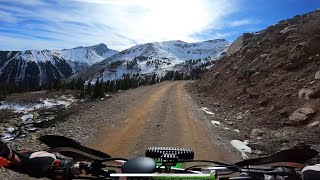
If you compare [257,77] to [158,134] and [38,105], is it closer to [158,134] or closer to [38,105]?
[158,134]

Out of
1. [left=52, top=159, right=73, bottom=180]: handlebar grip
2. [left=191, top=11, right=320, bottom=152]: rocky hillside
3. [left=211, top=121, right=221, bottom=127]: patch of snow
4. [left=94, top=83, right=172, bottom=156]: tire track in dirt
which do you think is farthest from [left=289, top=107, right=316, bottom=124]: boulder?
[left=52, top=159, right=73, bottom=180]: handlebar grip

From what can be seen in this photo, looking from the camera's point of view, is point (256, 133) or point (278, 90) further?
point (278, 90)

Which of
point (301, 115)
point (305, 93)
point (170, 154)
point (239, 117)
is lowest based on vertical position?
point (239, 117)

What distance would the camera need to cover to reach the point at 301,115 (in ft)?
59.8

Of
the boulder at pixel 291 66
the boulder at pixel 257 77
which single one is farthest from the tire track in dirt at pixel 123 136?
the boulder at pixel 291 66

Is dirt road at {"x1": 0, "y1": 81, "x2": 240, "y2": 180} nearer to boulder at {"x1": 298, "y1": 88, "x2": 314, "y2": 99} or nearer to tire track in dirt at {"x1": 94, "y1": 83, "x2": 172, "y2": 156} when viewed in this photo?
tire track in dirt at {"x1": 94, "y1": 83, "x2": 172, "y2": 156}

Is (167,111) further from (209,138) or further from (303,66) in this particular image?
(303,66)

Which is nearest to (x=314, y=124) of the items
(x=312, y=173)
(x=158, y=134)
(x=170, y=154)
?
(x=158, y=134)

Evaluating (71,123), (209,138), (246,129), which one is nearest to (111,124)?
(71,123)

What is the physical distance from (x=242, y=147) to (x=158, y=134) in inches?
164

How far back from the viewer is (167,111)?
985 inches

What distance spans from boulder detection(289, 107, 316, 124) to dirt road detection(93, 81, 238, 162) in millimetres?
4398

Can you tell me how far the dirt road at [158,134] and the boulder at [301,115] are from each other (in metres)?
4.40

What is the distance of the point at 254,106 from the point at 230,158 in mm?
12152
